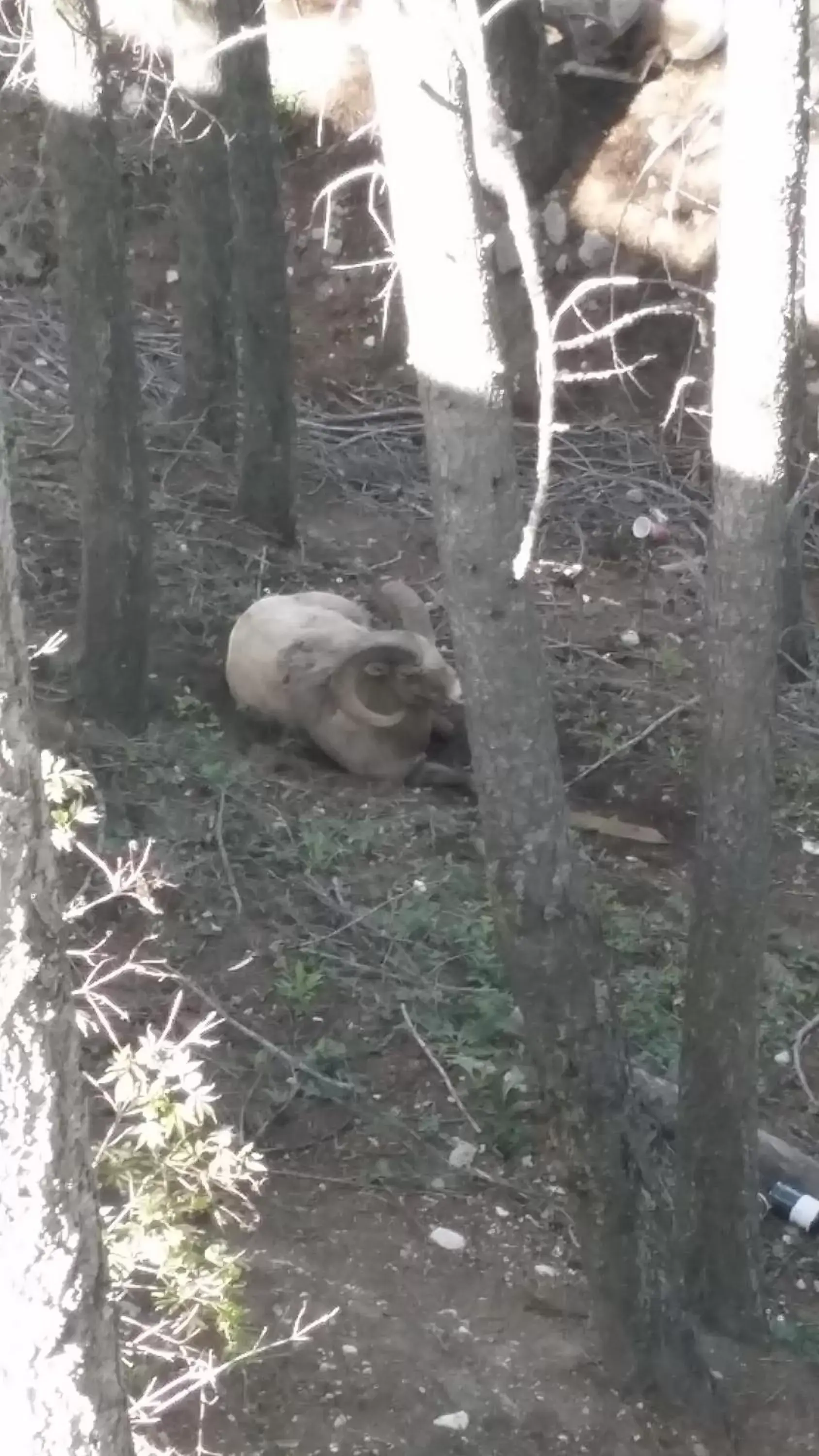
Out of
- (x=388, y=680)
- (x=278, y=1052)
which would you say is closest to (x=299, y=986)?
(x=278, y=1052)

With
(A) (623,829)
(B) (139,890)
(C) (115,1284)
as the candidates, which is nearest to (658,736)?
(A) (623,829)

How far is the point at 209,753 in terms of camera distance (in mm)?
6738

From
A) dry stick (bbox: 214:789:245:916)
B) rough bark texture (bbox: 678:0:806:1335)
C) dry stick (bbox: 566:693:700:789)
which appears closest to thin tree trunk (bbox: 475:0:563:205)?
dry stick (bbox: 566:693:700:789)

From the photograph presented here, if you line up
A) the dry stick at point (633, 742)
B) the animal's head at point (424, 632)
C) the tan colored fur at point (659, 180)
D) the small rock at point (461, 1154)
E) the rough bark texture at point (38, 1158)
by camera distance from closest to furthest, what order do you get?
the rough bark texture at point (38, 1158) < the small rock at point (461, 1154) < the animal's head at point (424, 632) < the dry stick at point (633, 742) < the tan colored fur at point (659, 180)

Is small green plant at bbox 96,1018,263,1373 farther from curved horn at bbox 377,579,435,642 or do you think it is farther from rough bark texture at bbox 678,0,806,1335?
curved horn at bbox 377,579,435,642

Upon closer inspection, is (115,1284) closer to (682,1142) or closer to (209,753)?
(682,1142)

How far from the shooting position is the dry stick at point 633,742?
7.52m

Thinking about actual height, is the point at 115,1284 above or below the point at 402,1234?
above

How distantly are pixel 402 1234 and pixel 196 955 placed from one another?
1347mm

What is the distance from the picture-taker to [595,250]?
39.2 feet

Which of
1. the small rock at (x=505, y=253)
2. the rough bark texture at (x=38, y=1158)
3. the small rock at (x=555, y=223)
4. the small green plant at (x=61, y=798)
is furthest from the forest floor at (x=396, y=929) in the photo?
the small rock at (x=555, y=223)

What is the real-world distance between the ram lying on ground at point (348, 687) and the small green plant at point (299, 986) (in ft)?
6.46

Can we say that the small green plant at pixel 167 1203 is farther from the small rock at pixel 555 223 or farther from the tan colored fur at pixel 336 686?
the small rock at pixel 555 223

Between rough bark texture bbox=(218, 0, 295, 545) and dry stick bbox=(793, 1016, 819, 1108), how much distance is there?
4.69m
